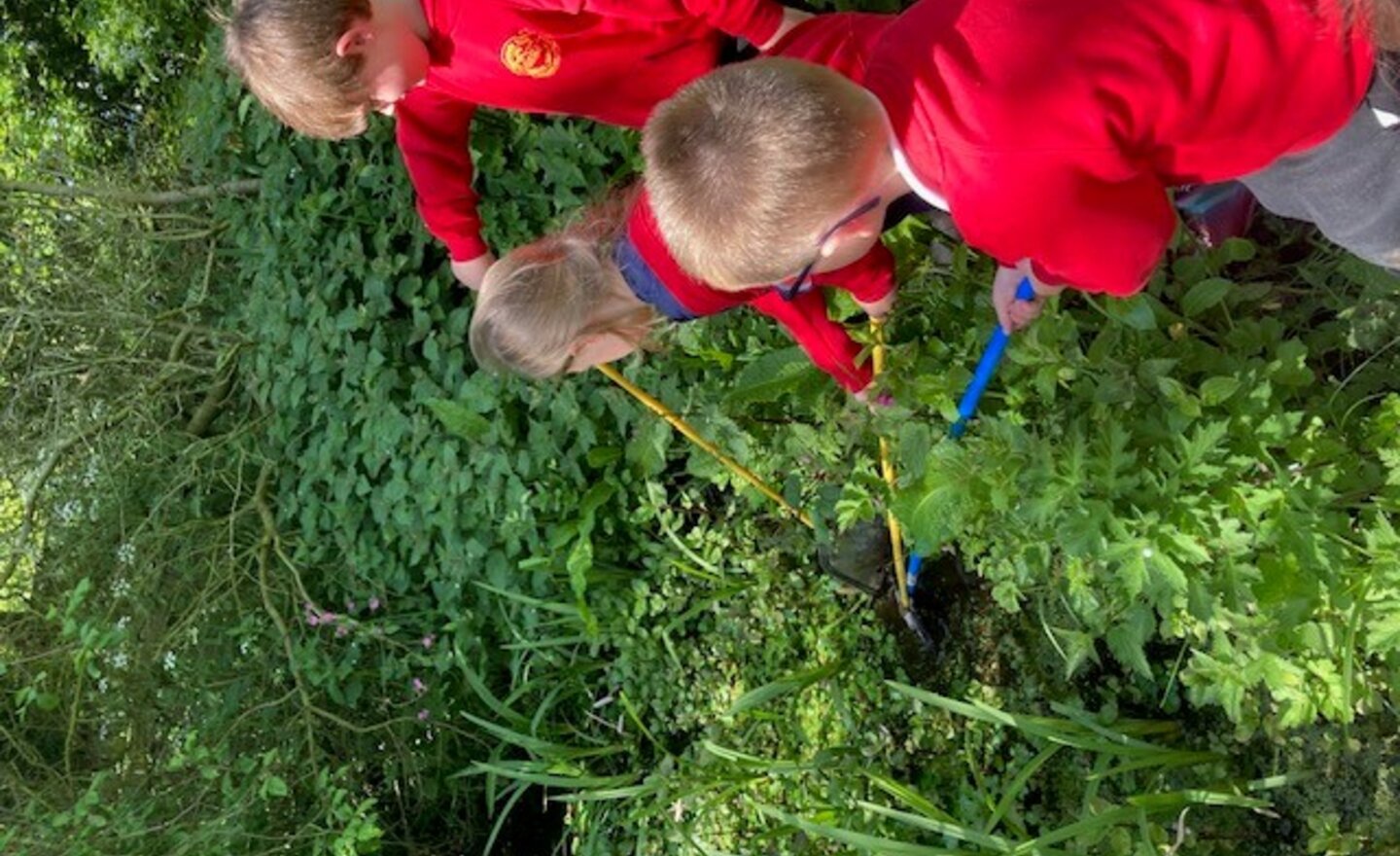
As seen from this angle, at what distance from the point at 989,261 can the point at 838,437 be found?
49 cm

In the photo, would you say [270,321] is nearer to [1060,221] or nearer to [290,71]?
[290,71]

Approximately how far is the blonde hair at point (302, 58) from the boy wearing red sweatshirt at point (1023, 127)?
68 cm

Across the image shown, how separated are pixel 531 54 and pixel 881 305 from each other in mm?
799

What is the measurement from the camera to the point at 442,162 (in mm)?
2641

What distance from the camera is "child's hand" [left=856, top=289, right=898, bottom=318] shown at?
89.7 inches

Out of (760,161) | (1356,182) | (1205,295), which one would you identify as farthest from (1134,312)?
(760,161)

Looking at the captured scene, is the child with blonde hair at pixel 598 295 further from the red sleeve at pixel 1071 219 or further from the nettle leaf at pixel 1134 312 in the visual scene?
the red sleeve at pixel 1071 219

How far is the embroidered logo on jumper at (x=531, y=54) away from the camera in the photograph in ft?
7.00

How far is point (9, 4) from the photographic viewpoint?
6.40m

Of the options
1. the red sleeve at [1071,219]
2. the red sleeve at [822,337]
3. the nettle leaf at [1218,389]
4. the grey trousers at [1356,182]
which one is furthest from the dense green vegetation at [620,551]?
the red sleeve at [1071,219]

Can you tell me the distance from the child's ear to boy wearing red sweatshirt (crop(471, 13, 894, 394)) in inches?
17.6

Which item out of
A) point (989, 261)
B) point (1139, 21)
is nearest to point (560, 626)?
point (989, 261)

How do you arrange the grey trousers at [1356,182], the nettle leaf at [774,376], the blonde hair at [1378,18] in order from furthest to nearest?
the nettle leaf at [774,376]
the grey trousers at [1356,182]
the blonde hair at [1378,18]

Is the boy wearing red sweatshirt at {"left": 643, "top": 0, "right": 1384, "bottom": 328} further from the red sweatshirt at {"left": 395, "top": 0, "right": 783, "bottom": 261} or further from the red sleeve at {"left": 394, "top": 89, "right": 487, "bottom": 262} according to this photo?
the red sleeve at {"left": 394, "top": 89, "right": 487, "bottom": 262}
